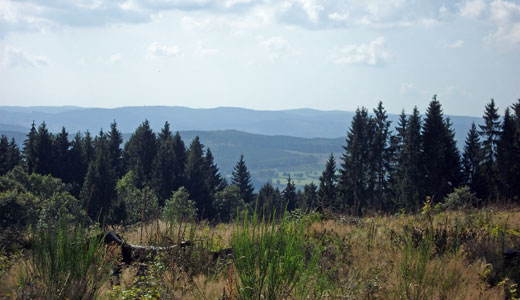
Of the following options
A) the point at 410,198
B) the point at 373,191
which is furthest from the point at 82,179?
the point at 410,198

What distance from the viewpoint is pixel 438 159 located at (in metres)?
47.6

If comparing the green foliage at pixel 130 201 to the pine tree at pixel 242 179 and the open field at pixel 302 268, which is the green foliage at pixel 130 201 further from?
the open field at pixel 302 268

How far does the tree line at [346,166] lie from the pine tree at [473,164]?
4.7 inches

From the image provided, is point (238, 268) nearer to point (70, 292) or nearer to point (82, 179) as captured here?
point (70, 292)

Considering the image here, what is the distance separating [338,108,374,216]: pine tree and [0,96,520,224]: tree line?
0.13 meters

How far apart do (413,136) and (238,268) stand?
4945 cm

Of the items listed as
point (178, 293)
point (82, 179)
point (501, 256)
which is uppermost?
point (501, 256)

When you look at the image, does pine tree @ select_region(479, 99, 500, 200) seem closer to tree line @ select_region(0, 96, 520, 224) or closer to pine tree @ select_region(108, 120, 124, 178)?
tree line @ select_region(0, 96, 520, 224)

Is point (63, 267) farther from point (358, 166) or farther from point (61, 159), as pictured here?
point (61, 159)

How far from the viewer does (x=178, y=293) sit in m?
5.67

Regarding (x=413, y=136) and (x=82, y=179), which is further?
(x=82, y=179)

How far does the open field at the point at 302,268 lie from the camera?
4.43 meters

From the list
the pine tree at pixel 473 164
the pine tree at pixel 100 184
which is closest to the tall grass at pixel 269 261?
the pine tree at pixel 473 164

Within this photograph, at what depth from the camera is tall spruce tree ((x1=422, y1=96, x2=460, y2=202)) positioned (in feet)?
153
